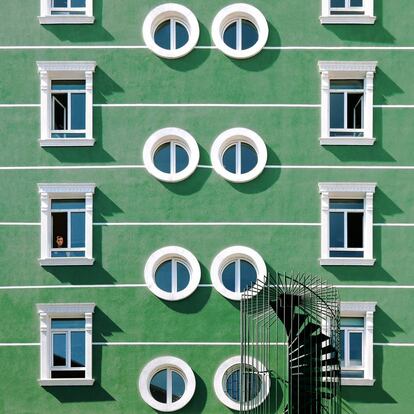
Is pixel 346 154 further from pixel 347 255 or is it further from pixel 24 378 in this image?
pixel 24 378

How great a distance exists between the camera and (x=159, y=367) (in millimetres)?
23703

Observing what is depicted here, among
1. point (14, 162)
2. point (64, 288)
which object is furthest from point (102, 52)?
point (64, 288)

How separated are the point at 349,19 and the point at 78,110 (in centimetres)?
618

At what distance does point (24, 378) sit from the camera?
23.7 m

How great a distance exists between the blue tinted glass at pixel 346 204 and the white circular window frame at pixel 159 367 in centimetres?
467

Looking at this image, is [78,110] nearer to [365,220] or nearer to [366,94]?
[366,94]

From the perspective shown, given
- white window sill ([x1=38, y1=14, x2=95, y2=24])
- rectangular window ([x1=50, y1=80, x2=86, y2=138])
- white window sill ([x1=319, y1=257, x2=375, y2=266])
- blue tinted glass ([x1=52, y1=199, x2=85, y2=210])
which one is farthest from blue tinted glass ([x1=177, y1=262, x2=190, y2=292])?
white window sill ([x1=38, y1=14, x2=95, y2=24])

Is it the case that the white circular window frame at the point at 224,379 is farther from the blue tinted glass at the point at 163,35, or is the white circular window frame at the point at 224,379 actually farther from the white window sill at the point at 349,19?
the white window sill at the point at 349,19

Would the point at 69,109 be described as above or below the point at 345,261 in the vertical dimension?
above

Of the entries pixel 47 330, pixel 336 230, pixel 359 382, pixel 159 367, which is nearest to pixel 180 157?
pixel 336 230

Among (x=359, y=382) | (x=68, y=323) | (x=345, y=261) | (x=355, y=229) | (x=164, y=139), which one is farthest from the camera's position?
(x=355, y=229)

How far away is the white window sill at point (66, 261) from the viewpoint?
2381cm

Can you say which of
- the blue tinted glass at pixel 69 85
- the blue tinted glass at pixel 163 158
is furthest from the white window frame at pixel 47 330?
the blue tinted glass at pixel 69 85

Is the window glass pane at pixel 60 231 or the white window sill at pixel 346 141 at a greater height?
the white window sill at pixel 346 141
